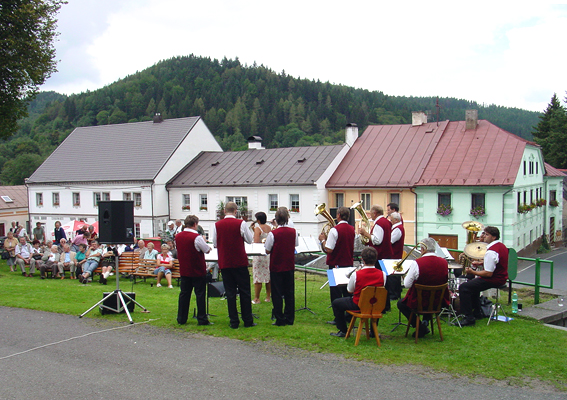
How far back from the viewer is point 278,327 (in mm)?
7957

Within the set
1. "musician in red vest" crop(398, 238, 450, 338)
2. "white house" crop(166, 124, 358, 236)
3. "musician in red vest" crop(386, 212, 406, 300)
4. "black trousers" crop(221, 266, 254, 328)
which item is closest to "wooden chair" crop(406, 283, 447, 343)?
"musician in red vest" crop(398, 238, 450, 338)

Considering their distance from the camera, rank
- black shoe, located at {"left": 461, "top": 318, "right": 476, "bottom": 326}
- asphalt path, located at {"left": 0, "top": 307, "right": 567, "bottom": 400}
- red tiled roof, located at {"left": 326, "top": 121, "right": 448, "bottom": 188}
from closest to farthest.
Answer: asphalt path, located at {"left": 0, "top": 307, "right": 567, "bottom": 400} < black shoe, located at {"left": 461, "top": 318, "right": 476, "bottom": 326} < red tiled roof, located at {"left": 326, "top": 121, "right": 448, "bottom": 188}

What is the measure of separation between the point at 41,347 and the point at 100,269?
24.3 ft

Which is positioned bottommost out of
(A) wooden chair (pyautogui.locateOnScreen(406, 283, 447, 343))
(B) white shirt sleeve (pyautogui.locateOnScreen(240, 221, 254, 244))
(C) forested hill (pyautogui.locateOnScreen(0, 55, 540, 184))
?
(A) wooden chair (pyautogui.locateOnScreen(406, 283, 447, 343))

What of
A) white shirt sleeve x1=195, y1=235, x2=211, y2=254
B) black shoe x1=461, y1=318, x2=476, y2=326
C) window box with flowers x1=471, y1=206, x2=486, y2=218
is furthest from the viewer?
window box with flowers x1=471, y1=206, x2=486, y2=218

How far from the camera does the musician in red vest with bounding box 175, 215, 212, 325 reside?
7910 mm

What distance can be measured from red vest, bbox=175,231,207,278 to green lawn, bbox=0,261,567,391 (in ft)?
3.08

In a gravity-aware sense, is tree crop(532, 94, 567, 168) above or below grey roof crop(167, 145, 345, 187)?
above

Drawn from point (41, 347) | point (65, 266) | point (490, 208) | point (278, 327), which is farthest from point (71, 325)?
point (490, 208)

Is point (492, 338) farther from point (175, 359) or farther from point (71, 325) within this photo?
point (71, 325)

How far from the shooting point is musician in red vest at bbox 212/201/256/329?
25.3 feet

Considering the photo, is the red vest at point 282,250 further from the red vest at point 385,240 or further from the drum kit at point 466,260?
the drum kit at point 466,260

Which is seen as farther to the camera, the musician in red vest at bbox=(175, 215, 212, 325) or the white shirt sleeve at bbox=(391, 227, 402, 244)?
the white shirt sleeve at bbox=(391, 227, 402, 244)

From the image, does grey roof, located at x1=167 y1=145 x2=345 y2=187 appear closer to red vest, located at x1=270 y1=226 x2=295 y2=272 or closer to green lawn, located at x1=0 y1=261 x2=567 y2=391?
green lawn, located at x1=0 y1=261 x2=567 y2=391
